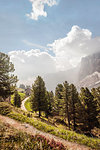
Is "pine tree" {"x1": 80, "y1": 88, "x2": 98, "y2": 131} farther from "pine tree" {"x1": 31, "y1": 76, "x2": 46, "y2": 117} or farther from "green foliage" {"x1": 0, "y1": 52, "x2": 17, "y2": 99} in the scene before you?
"green foliage" {"x1": 0, "y1": 52, "x2": 17, "y2": 99}

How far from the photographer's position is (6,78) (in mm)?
16453

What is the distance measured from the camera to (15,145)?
554 centimetres

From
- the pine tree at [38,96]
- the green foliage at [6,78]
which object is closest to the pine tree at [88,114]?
the pine tree at [38,96]

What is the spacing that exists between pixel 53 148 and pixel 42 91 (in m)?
18.7

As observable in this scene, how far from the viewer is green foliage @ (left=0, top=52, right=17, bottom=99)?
52.3ft

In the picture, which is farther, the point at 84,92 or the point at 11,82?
the point at 84,92

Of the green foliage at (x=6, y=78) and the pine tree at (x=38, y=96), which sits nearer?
the green foliage at (x=6, y=78)

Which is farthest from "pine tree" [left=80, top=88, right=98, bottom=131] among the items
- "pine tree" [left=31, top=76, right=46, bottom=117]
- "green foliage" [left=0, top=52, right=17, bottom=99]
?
"green foliage" [left=0, top=52, right=17, bottom=99]

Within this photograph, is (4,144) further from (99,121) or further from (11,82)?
(99,121)

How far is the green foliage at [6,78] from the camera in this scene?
16.0 m

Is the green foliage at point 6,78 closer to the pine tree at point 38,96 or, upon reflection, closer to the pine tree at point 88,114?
the pine tree at point 38,96

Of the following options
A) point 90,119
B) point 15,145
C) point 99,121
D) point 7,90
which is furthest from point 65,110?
point 15,145

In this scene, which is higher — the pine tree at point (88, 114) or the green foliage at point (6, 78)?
the green foliage at point (6, 78)

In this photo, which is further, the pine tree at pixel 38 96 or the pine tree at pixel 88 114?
the pine tree at pixel 38 96
